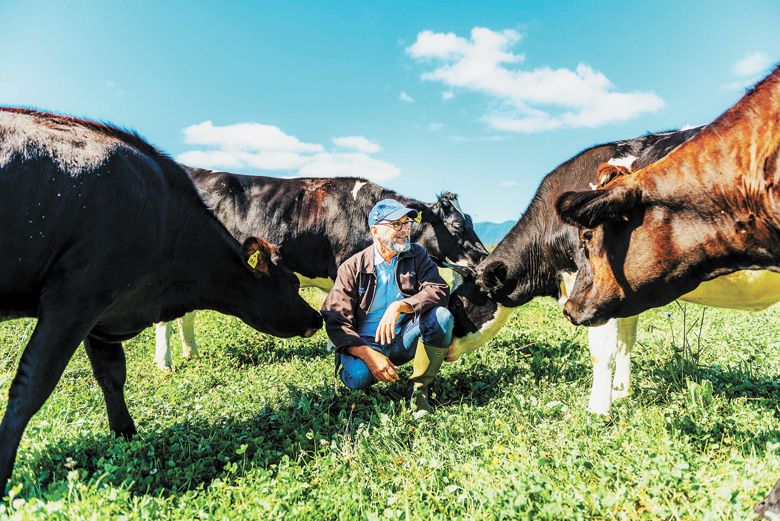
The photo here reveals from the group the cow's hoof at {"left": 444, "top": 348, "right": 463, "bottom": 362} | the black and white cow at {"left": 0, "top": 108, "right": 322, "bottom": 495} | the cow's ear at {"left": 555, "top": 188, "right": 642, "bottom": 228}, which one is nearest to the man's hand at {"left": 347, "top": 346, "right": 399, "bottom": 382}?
the black and white cow at {"left": 0, "top": 108, "right": 322, "bottom": 495}

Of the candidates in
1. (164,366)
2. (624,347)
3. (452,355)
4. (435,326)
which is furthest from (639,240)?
(164,366)

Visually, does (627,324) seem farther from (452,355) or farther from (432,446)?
(432,446)

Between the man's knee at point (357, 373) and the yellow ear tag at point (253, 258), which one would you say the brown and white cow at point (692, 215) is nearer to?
the man's knee at point (357, 373)

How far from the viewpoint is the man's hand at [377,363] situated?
4809mm

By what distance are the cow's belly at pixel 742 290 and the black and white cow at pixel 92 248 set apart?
392 centimetres

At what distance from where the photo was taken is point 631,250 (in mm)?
3504

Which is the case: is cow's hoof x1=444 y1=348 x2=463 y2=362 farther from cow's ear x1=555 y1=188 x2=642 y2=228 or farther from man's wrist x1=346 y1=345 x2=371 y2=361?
cow's ear x1=555 y1=188 x2=642 y2=228

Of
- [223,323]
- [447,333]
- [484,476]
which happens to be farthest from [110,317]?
[223,323]

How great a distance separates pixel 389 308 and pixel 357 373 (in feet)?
2.08

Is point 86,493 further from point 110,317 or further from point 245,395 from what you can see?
point 245,395

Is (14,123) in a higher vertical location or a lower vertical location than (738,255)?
higher

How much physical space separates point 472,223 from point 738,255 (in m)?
6.48

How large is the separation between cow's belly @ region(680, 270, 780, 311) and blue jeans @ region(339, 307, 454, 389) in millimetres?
2160

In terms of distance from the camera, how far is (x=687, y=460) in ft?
11.7
